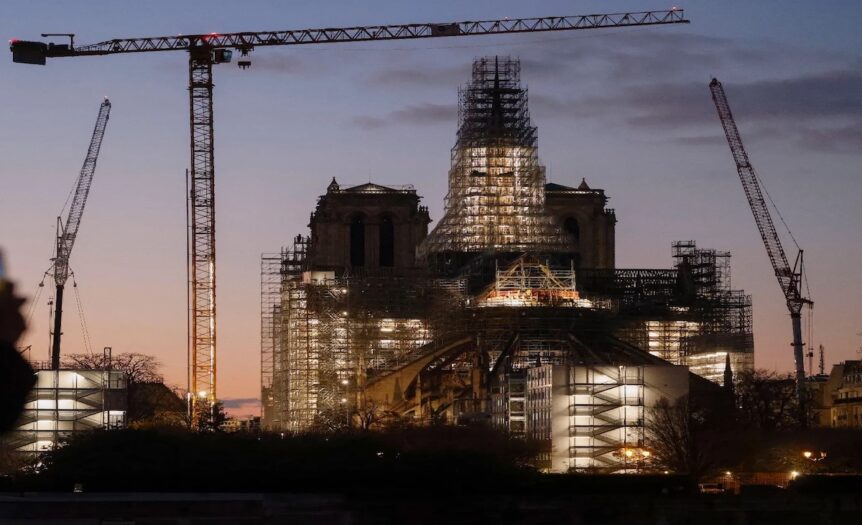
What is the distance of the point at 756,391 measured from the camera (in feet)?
456

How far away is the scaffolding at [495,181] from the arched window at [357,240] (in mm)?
18914

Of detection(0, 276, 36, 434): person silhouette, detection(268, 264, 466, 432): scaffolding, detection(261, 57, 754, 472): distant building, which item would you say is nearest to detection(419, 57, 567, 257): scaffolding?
detection(261, 57, 754, 472): distant building

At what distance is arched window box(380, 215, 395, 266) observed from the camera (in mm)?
186875

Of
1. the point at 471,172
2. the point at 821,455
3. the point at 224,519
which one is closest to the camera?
the point at 224,519

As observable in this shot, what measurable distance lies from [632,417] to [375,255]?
8790 centimetres

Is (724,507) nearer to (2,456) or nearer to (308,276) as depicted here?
(2,456)

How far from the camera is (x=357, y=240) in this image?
614 feet

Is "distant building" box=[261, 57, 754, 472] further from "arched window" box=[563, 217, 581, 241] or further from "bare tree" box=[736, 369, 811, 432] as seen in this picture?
"arched window" box=[563, 217, 581, 241]

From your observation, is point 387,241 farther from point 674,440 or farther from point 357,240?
point 674,440

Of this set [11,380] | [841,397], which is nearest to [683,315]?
[841,397]

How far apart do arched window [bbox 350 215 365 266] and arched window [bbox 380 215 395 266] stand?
2.19 metres

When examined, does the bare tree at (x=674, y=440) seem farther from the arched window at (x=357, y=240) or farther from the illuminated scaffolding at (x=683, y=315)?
the arched window at (x=357, y=240)

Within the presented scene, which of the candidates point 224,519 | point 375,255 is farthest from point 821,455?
point 375,255

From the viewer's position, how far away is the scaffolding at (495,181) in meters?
164
